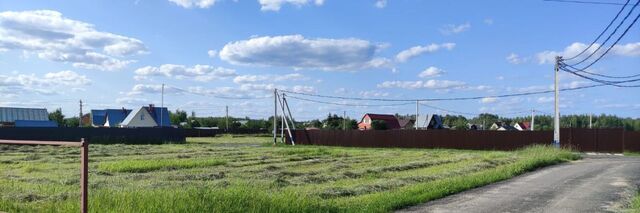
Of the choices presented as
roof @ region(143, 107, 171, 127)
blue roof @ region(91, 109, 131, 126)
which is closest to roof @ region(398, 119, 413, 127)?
roof @ region(143, 107, 171, 127)

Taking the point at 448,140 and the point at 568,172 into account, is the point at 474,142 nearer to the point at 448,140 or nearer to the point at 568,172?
the point at 448,140

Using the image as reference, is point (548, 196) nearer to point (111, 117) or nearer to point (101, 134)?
point (101, 134)

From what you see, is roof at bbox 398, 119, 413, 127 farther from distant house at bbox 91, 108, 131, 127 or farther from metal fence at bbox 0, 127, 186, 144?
metal fence at bbox 0, 127, 186, 144

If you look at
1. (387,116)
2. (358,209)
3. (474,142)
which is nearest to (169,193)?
(358,209)

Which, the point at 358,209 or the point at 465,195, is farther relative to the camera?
the point at 465,195

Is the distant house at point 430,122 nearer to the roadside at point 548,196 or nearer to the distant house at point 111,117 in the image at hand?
the distant house at point 111,117

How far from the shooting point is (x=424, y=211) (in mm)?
10727

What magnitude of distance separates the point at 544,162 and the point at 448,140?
68.4 ft

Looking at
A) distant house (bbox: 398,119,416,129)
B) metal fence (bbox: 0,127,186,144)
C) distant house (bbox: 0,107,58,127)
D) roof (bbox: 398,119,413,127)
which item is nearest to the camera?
metal fence (bbox: 0,127,186,144)

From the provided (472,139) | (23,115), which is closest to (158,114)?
(23,115)

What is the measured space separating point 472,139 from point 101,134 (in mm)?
30938

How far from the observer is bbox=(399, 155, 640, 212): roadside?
11.3 meters

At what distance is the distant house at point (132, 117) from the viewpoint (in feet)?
292

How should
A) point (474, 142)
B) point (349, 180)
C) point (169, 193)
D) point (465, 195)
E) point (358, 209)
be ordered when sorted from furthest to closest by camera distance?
point (474, 142), point (349, 180), point (465, 195), point (358, 209), point (169, 193)
